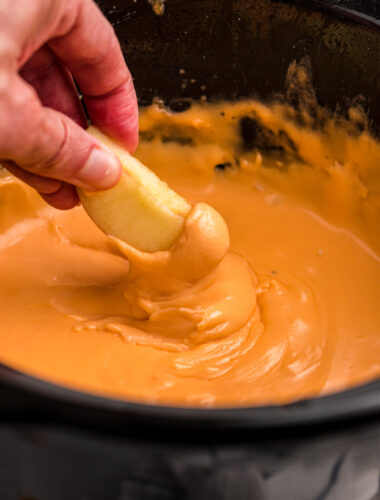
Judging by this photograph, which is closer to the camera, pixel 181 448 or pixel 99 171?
pixel 181 448

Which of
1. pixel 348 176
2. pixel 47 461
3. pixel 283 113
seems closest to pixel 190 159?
pixel 283 113

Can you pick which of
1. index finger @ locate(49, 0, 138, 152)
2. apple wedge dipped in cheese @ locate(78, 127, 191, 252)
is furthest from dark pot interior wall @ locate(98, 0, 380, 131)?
apple wedge dipped in cheese @ locate(78, 127, 191, 252)

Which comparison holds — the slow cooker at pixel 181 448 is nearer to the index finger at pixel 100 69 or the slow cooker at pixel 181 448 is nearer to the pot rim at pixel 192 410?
the pot rim at pixel 192 410

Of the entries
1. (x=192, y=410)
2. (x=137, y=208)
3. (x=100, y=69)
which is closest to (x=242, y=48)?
(x=100, y=69)

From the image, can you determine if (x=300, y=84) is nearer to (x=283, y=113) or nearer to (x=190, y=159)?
(x=283, y=113)

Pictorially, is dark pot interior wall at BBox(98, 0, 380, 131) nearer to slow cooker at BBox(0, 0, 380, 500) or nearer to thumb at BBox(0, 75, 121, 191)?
thumb at BBox(0, 75, 121, 191)

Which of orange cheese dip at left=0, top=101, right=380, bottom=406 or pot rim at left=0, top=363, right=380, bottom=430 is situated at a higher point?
pot rim at left=0, top=363, right=380, bottom=430

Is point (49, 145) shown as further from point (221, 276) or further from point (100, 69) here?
point (221, 276)

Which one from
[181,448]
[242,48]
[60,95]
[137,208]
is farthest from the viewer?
[242,48]
